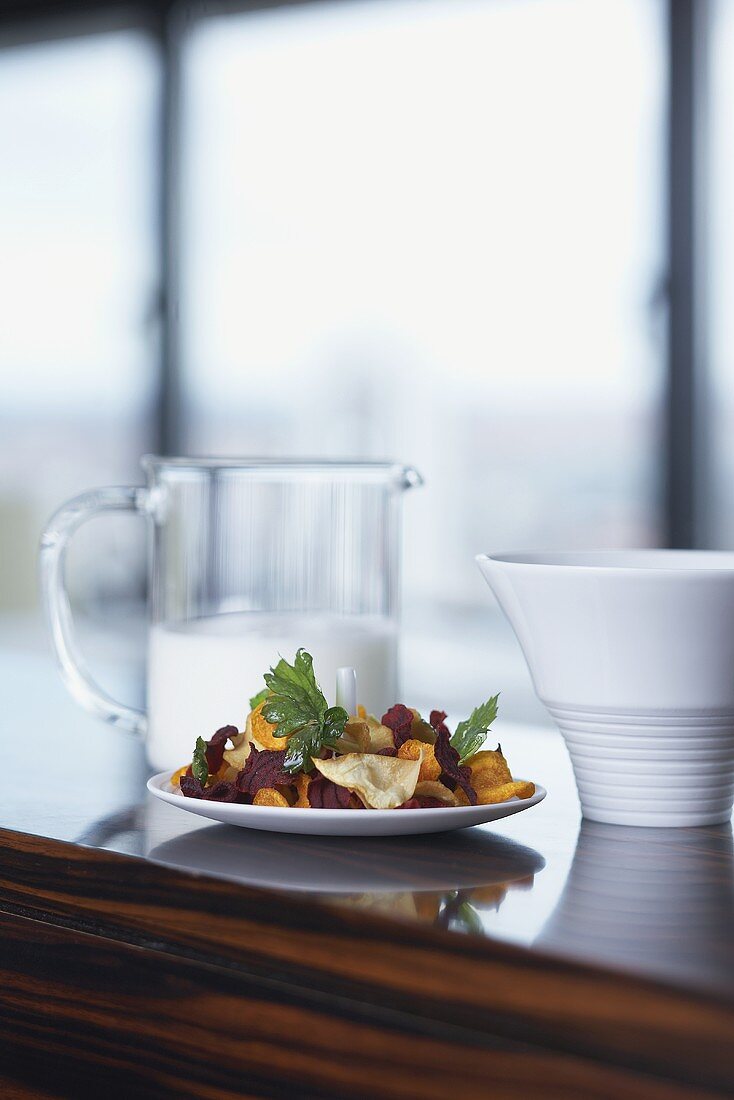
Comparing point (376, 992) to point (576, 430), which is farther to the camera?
point (576, 430)

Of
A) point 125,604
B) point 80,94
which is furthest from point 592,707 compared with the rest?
point 80,94

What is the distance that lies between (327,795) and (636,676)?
0.50ft

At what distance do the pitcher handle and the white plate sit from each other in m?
0.24

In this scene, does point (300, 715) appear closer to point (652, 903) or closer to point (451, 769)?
point (451, 769)

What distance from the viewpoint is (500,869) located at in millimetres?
560

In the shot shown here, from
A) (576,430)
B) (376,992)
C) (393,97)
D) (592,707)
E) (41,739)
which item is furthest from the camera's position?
(393,97)

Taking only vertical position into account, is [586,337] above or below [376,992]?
above

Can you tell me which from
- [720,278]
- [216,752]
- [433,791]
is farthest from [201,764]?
[720,278]

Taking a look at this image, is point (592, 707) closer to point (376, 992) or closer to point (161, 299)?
point (376, 992)

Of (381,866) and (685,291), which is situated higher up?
(685,291)

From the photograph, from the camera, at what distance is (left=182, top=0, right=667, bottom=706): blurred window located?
2.41 m

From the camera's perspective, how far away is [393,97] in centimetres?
273

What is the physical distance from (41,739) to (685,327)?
1.69 metres

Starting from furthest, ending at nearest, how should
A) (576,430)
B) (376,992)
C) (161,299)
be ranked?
(161,299)
(576,430)
(376,992)
